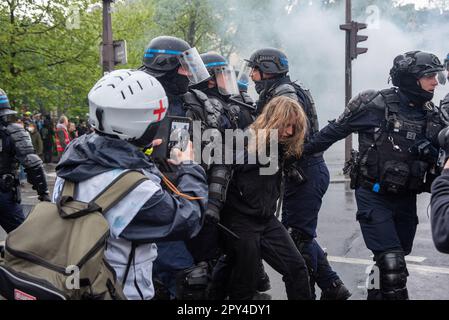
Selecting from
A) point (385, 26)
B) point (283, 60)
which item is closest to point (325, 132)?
point (283, 60)

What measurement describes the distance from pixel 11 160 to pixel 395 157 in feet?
10.2

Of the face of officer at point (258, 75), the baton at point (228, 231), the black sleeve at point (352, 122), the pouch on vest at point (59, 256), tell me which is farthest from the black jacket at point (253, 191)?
the pouch on vest at point (59, 256)

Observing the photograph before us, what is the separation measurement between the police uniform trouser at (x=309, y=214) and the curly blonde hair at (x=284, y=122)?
76 centimetres

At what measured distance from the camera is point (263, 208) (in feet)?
10.7

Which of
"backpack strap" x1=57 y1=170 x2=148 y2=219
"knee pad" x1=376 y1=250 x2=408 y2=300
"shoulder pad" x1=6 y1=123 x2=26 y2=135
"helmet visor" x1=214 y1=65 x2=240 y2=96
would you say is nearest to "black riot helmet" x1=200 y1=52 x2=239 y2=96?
"helmet visor" x1=214 y1=65 x2=240 y2=96

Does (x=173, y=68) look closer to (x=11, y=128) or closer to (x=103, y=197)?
(x=103, y=197)

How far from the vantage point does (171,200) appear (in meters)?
2.03

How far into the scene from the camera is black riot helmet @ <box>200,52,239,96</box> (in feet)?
13.2

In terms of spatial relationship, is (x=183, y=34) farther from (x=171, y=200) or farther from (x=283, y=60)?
(x=171, y=200)

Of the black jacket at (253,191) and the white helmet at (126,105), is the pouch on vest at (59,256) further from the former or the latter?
the black jacket at (253,191)

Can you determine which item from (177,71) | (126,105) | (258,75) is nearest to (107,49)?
(258,75)

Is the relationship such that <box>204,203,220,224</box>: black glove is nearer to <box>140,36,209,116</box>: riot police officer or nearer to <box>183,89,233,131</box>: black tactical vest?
<box>183,89,233,131</box>: black tactical vest

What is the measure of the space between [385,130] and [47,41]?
482 inches

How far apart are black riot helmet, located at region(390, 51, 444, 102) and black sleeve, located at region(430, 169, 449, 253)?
1.97 meters
